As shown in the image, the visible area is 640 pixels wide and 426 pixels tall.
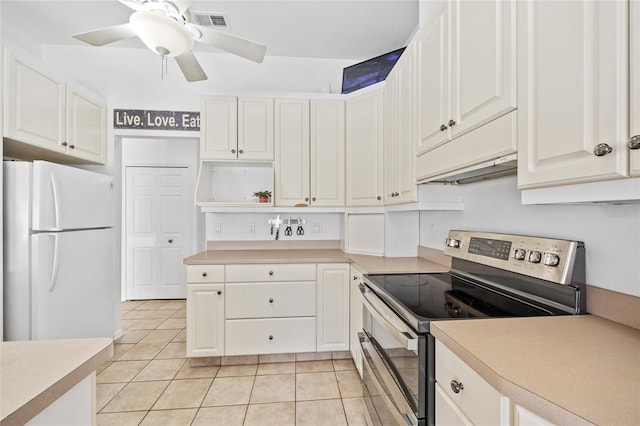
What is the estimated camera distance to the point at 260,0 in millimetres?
2350

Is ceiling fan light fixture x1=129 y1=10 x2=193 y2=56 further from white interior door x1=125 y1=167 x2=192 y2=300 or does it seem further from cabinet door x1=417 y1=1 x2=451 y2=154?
white interior door x1=125 y1=167 x2=192 y2=300

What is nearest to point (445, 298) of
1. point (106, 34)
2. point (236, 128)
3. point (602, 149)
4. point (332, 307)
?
point (602, 149)

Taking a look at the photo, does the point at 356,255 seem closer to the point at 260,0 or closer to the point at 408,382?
the point at 408,382

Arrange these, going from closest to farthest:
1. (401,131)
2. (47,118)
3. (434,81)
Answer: (434,81), (401,131), (47,118)

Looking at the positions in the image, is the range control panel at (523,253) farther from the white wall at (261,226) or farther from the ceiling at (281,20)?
the ceiling at (281,20)

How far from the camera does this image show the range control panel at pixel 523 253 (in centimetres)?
109

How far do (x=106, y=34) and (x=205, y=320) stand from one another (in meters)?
2.06

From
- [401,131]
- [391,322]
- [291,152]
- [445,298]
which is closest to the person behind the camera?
[391,322]

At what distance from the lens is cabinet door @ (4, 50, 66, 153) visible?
79.7 inches

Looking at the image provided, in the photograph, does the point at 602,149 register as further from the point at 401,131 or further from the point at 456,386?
the point at 401,131

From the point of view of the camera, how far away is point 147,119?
3.02 metres

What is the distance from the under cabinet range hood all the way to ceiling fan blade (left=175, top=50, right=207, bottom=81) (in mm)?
1658

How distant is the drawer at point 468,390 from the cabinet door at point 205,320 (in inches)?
75.7

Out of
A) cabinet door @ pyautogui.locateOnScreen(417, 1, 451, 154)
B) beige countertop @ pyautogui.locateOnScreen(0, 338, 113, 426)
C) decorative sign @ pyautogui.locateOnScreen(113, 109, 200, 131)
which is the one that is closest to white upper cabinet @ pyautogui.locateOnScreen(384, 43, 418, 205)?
cabinet door @ pyautogui.locateOnScreen(417, 1, 451, 154)
